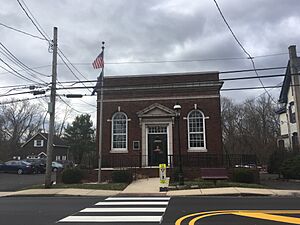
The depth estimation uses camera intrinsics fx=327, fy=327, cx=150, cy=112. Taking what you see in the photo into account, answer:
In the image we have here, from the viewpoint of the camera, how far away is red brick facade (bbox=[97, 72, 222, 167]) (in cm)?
2550

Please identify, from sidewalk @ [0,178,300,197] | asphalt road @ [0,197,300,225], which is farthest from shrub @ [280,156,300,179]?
asphalt road @ [0,197,300,225]

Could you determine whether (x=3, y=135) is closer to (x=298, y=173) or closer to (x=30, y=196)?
(x=30, y=196)

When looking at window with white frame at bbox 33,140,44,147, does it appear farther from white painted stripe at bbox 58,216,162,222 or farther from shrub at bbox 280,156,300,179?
white painted stripe at bbox 58,216,162,222

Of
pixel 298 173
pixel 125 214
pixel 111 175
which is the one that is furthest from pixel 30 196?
pixel 298 173

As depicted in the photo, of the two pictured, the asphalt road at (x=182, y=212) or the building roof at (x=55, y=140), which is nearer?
the asphalt road at (x=182, y=212)

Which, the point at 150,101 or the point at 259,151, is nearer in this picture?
the point at 150,101

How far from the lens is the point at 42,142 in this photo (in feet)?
219

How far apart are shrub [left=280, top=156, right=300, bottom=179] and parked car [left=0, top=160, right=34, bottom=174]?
25483 millimetres

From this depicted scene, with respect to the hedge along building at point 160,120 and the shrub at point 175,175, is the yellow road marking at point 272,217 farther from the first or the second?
the hedge along building at point 160,120

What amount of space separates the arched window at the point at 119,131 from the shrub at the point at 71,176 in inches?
214

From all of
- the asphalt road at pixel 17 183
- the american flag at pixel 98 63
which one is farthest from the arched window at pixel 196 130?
the asphalt road at pixel 17 183

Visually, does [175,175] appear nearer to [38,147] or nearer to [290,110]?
[290,110]

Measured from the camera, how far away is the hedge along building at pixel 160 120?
25.5 m

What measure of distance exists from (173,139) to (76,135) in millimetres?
39458
